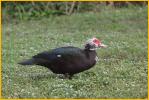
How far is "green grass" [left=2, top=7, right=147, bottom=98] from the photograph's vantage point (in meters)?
8.51

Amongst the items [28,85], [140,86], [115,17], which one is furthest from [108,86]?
[115,17]

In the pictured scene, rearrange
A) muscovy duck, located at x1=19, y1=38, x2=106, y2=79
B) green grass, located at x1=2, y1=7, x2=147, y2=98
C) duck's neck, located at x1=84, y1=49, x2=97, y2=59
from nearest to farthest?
green grass, located at x1=2, y1=7, x2=147, y2=98
muscovy duck, located at x1=19, y1=38, x2=106, y2=79
duck's neck, located at x1=84, y1=49, x2=97, y2=59

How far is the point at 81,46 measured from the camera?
44.3 feet

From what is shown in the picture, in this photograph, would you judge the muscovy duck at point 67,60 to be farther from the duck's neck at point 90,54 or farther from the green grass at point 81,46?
the green grass at point 81,46

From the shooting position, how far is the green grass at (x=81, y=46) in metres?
8.51

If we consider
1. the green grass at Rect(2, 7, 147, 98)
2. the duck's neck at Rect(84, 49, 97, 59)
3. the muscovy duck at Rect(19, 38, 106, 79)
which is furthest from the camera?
the duck's neck at Rect(84, 49, 97, 59)

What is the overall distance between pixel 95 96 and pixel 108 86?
2.45 ft

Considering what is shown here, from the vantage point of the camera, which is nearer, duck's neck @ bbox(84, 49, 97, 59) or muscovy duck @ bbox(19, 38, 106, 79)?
muscovy duck @ bbox(19, 38, 106, 79)

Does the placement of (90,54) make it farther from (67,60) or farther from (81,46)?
(81,46)

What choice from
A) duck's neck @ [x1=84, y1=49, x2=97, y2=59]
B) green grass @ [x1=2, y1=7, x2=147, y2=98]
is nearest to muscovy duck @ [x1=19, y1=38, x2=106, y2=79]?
duck's neck @ [x1=84, y1=49, x2=97, y2=59]

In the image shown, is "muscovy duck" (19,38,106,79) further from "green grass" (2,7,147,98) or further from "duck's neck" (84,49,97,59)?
"green grass" (2,7,147,98)

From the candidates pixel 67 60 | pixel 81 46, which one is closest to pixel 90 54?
pixel 67 60

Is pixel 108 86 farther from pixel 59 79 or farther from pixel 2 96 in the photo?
pixel 2 96

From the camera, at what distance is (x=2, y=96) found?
27.2ft
